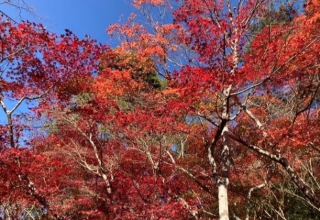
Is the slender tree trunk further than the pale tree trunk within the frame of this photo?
Yes

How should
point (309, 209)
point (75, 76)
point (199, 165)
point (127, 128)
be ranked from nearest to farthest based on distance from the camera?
point (75, 76), point (309, 209), point (127, 128), point (199, 165)

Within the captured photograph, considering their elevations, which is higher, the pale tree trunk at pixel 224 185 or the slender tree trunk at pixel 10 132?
the slender tree trunk at pixel 10 132

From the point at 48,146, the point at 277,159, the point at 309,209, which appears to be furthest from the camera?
the point at 48,146

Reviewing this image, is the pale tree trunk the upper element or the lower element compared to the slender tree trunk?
lower

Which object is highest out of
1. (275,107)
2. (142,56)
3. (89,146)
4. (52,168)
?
(142,56)

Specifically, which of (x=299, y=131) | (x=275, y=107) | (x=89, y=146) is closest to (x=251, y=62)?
(x=299, y=131)

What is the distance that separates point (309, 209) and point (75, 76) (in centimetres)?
886

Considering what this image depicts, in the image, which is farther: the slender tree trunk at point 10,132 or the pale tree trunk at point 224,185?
the slender tree trunk at point 10,132

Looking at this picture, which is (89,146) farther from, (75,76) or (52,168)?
(75,76)

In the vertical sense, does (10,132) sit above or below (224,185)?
above

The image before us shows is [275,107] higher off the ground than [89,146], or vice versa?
[275,107]

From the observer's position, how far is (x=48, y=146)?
14922 mm

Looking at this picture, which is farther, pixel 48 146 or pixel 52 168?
pixel 48 146

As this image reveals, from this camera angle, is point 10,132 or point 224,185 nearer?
point 224,185
